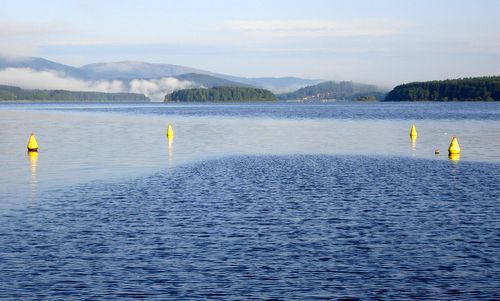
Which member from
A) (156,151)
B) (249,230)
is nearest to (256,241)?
(249,230)

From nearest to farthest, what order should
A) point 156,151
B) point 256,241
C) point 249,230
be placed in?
1. point 256,241
2. point 249,230
3. point 156,151

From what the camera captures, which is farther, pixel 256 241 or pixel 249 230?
pixel 249 230

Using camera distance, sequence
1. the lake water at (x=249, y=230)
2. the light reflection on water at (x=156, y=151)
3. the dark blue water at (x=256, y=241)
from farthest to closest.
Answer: the light reflection on water at (x=156, y=151) < the lake water at (x=249, y=230) < the dark blue water at (x=256, y=241)

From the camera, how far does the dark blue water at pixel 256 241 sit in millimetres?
19734

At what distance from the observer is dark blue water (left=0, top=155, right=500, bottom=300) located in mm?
19734

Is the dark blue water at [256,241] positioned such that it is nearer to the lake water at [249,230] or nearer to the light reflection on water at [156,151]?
the lake water at [249,230]

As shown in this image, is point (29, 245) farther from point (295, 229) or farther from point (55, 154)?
point (55, 154)

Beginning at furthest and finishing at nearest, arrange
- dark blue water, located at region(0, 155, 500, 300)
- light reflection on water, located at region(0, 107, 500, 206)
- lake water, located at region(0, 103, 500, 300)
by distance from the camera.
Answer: light reflection on water, located at region(0, 107, 500, 206) < lake water, located at region(0, 103, 500, 300) < dark blue water, located at region(0, 155, 500, 300)

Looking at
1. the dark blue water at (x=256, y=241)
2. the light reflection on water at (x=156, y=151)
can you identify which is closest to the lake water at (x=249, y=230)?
the dark blue water at (x=256, y=241)

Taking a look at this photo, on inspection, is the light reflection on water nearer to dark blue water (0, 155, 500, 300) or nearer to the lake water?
the lake water

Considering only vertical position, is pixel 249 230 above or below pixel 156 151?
above

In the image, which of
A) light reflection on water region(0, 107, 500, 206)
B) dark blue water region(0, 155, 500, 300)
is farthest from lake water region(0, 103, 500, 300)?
light reflection on water region(0, 107, 500, 206)

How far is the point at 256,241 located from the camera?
25547 mm

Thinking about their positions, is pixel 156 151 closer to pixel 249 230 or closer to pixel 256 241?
pixel 249 230
